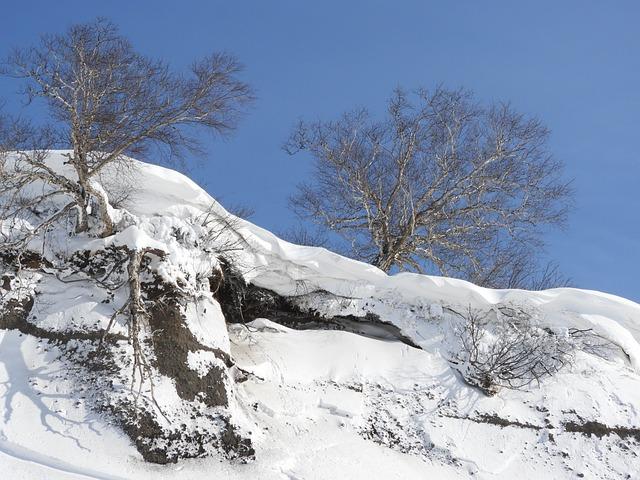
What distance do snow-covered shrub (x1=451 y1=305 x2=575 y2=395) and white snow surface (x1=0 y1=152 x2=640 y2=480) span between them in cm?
17

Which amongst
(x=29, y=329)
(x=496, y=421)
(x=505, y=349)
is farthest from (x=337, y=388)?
(x=29, y=329)

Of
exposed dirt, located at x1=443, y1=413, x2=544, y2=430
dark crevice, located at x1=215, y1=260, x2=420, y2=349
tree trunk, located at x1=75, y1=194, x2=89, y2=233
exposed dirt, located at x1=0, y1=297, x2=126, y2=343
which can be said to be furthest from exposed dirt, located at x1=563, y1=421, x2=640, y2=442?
tree trunk, located at x1=75, y1=194, x2=89, y2=233

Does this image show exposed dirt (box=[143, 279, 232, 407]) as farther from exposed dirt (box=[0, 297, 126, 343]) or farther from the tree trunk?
the tree trunk

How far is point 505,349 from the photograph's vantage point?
985 centimetres

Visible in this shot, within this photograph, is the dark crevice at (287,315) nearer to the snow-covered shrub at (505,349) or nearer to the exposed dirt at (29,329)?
the snow-covered shrub at (505,349)

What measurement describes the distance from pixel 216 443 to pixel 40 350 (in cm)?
237

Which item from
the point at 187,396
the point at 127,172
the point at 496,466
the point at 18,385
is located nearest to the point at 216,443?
the point at 187,396

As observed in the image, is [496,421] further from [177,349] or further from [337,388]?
[177,349]

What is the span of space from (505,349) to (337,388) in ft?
8.77

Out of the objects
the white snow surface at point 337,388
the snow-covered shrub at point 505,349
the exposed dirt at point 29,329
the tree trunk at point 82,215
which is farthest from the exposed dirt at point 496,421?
the tree trunk at point 82,215

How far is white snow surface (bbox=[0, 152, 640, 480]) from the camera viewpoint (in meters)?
7.18

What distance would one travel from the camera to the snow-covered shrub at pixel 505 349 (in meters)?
9.37

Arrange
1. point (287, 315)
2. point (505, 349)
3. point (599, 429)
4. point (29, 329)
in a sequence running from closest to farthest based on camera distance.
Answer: point (29, 329)
point (599, 429)
point (505, 349)
point (287, 315)

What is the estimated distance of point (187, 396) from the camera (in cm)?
781
